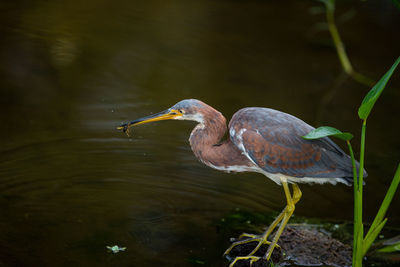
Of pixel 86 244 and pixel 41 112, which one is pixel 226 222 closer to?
pixel 86 244

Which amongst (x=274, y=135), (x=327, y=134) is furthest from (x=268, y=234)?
(x=327, y=134)

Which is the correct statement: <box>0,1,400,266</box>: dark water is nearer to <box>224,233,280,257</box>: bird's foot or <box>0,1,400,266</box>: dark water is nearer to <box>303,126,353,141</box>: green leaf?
<box>224,233,280,257</box>: bird's foot

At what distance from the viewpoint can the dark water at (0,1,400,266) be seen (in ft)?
16.8

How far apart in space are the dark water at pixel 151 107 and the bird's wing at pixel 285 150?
3.03 ft

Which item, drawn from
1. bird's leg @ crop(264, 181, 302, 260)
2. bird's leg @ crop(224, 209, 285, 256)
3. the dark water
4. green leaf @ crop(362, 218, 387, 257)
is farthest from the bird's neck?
green leaf @ crop(362, 218, 387, 257)

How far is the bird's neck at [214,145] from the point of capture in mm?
4945

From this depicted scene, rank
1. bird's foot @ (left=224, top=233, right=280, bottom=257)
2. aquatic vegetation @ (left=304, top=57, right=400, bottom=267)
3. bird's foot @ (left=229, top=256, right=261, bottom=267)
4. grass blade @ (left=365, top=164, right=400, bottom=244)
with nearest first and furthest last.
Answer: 1. aquatic vegetation @ (left=304, top=57, right=400, bottom=267)
2. grass blade @ (left=365, top=164, right=400, bottom=244)
3. bird's foot @ (left=229, top=256, right=261, bottom=267)
4. bird's foot @ (left=224, top=233, right=280, bottom=257)

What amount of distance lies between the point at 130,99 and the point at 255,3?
538 centimetres

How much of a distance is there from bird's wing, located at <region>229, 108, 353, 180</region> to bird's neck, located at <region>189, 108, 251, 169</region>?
14 centimetres

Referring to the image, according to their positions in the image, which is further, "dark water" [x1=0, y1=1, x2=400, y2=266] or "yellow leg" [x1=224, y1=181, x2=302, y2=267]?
"dark water" [x1=0, y1=1, x2=400, y2=266]

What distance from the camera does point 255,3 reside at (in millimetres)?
12250

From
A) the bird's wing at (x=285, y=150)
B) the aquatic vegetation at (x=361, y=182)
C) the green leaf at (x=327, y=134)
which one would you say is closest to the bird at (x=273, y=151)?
the bird's wing at (x=285, y=150)

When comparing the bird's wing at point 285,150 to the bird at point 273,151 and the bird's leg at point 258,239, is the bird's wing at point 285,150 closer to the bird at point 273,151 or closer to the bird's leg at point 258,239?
the bird at point 273,151

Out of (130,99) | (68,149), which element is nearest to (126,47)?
(130,99)
